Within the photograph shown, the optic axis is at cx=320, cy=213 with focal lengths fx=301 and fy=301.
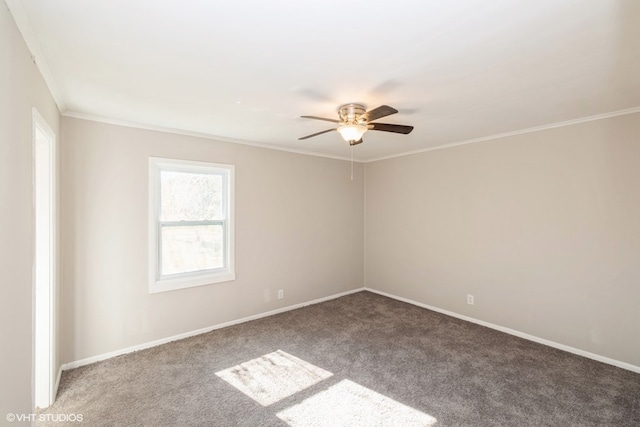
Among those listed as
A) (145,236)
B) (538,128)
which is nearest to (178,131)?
(145,236)

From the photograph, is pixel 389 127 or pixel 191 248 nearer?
pixel 389 127

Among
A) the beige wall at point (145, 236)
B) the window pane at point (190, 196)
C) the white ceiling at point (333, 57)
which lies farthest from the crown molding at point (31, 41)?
the window pane at point (190, 196)

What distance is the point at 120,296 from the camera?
314 cm

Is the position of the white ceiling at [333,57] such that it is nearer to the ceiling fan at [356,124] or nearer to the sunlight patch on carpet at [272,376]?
the ceiling fan at [356,124]

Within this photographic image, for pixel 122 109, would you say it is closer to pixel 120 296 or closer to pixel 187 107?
pixel 187 107

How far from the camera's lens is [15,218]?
4.79 ft

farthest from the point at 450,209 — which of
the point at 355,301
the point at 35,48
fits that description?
the point at 35,48

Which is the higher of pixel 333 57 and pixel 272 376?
pixel 333 57

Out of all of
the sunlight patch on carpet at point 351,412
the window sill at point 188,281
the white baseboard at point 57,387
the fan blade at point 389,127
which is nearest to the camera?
the sunlight patch on carpet at point 351,412

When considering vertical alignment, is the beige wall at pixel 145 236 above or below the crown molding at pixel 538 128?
below

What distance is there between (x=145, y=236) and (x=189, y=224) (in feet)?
1.58

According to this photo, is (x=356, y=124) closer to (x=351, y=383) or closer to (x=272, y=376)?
(x=351, y=383)

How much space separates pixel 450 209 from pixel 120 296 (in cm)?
417

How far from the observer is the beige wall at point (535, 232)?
286 cm
